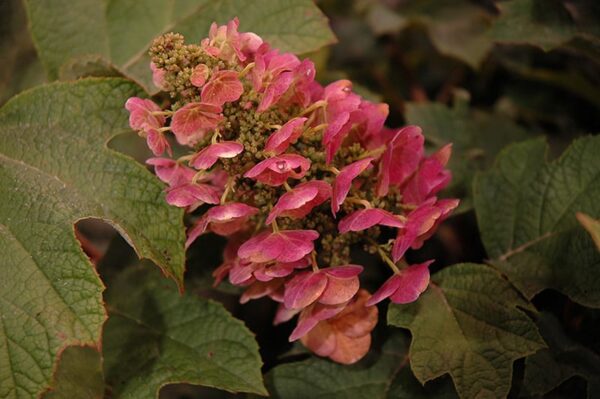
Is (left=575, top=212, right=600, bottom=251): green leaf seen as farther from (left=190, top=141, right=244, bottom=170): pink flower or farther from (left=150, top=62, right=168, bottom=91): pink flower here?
(left=150, top=62, right=168, bottom=91): pink flower

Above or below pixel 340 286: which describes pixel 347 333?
below

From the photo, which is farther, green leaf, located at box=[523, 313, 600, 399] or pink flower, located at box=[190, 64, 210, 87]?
green leaf, located at box=[523, 313, 600, 399]

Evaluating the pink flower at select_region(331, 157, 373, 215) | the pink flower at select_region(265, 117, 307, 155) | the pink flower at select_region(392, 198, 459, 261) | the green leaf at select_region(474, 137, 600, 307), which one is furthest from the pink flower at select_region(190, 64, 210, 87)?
the green leaf at select_region(474, 137, 600, 307)

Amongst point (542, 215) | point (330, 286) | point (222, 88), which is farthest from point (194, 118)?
point (542, 215)

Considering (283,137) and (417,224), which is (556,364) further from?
(283,137)

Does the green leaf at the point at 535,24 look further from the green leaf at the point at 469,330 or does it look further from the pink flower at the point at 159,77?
the pink flower at the point at 159,77

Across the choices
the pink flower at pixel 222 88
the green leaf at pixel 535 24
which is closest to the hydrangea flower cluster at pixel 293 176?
the pink flower at pixel 222 88

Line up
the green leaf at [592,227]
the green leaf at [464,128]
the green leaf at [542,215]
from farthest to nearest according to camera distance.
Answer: the green leaf at [464,128] → the green leaf at [542,215] → the green leaf at [592,227]
